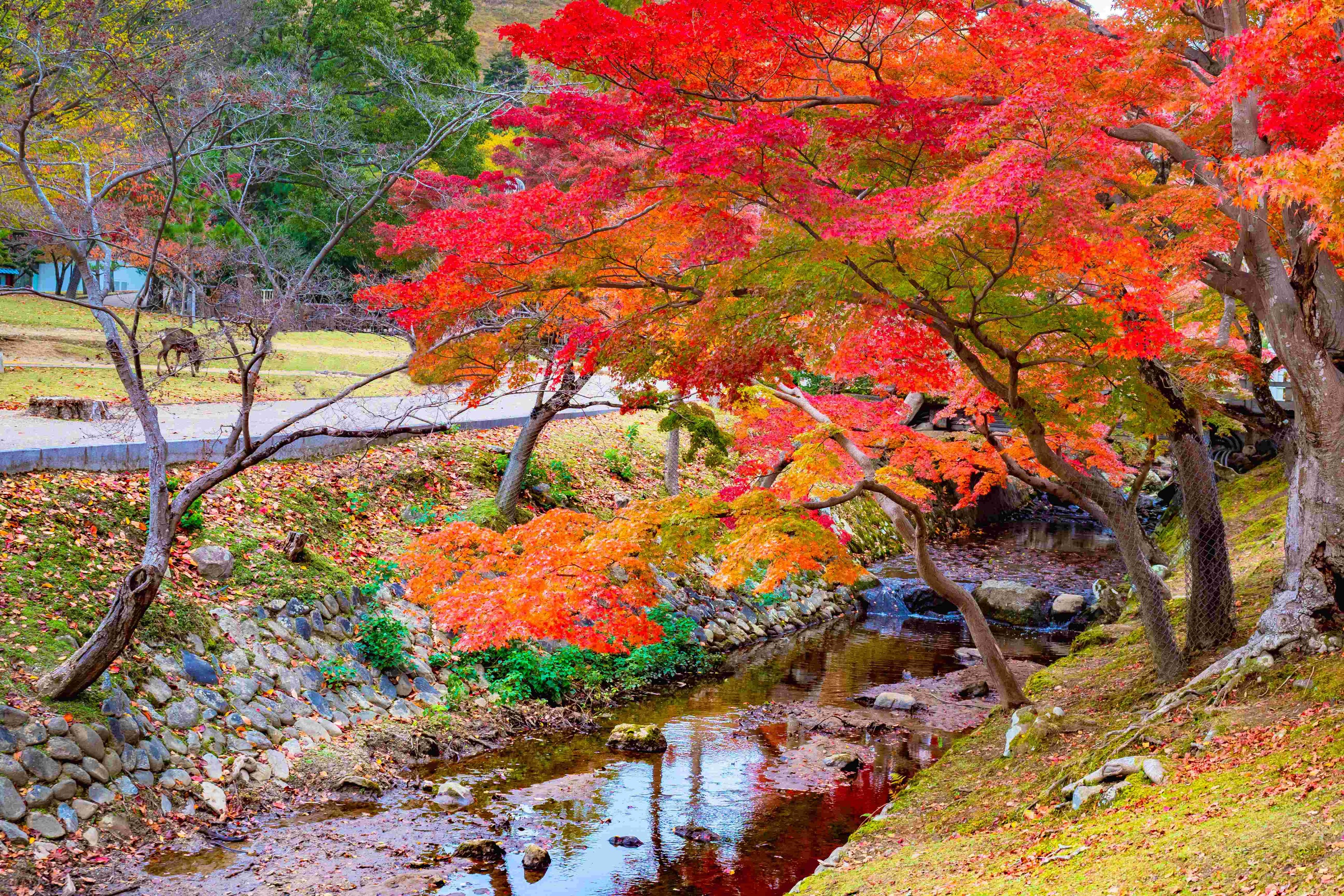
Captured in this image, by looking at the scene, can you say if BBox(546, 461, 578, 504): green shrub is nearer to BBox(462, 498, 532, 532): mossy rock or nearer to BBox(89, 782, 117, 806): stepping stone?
BBox(462, 498, 532, 532): mossy rock

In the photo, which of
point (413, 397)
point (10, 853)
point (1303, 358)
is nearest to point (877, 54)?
point (1303, 358)

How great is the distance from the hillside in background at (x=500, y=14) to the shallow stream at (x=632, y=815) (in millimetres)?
121738

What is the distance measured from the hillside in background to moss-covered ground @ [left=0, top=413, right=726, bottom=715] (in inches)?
4563

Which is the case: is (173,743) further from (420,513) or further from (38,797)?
(420,513)

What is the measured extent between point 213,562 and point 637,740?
549cm

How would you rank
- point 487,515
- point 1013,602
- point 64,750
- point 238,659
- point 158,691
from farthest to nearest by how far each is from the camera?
point 1013,602, point 487,515, point 238,659, point 158,691, point 64,750

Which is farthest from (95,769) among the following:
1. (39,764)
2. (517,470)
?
(517,470)

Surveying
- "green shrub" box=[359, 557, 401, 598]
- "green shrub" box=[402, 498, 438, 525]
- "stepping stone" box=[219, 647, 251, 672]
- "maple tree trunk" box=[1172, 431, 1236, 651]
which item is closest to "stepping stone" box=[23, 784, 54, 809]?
"stepping stone" box=[219, 647, 251, 672]

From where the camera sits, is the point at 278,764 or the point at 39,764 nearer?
the point at 39,764

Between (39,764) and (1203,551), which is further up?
(1203,551)

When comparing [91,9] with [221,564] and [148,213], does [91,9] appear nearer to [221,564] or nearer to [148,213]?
[221,564]

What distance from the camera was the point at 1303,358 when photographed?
774 centimetres

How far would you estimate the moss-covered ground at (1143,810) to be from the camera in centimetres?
500

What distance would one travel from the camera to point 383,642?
12156mm
